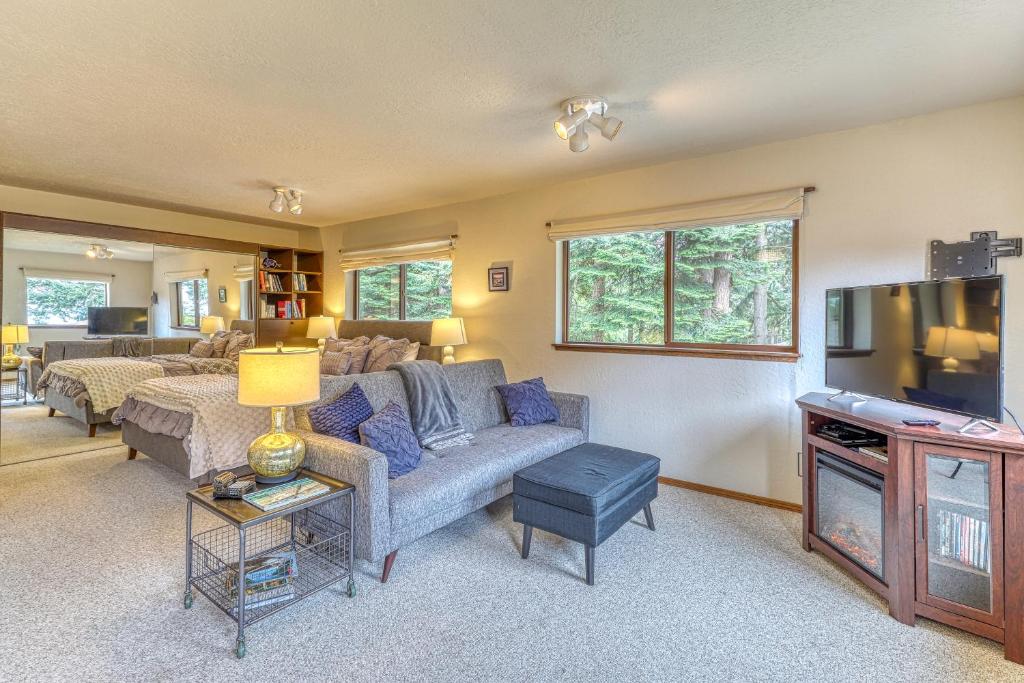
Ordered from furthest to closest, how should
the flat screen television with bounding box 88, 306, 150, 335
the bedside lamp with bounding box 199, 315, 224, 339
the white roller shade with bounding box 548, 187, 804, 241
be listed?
the bedside lamp with bounding box 199, 315, 224, 339 → the flat screen television with bounding box 88, 306, 150, 335 → the white roller shade with bounding box 548, 187, 804, 241

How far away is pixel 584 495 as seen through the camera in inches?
87.4

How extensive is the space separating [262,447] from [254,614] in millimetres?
641

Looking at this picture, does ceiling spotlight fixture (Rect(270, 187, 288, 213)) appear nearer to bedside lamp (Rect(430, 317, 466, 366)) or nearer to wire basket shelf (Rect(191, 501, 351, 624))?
bedside lamp (Rect(430, 317, 466, 366))

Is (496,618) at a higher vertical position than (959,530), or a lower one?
lower

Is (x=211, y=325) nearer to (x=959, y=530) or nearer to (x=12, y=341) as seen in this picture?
(x=12, y=341)

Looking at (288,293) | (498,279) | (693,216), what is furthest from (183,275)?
(693,216)

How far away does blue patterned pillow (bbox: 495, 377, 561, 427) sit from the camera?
3.46 m

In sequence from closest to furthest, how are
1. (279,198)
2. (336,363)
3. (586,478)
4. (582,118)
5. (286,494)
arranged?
(286,494) < (586,478) < (582,118) < (279,198) < (336,363)

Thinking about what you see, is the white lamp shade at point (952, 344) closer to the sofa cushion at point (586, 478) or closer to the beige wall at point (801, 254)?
the beige wall at point (801, 254)

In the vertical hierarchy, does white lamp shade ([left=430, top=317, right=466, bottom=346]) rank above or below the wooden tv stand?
above

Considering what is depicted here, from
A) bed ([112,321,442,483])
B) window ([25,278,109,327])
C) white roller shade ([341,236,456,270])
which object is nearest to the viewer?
bed ([112,321,442,483])

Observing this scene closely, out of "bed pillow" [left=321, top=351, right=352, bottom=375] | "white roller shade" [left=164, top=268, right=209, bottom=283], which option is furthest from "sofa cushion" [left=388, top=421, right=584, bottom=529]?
"white roller shade" [left=164, top=268, right=209, bottom=283]

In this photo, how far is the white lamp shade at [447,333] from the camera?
4395 mm

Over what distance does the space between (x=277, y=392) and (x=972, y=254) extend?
3.52 m
